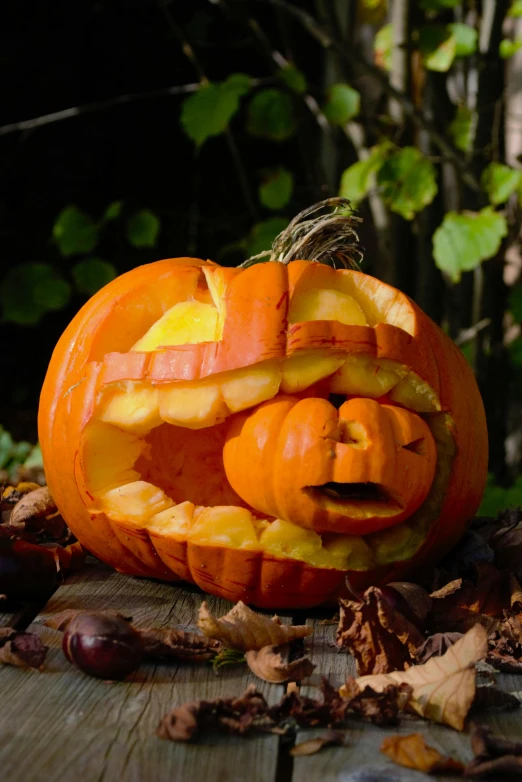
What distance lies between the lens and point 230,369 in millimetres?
1552

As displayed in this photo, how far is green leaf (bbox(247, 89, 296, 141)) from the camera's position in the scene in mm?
3648

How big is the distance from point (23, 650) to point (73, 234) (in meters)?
2.96

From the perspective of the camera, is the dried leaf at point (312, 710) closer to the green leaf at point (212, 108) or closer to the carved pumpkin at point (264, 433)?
the carved pumpkin at point (264, 433)

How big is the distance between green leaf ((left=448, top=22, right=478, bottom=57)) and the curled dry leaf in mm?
2668

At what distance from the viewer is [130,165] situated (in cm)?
450

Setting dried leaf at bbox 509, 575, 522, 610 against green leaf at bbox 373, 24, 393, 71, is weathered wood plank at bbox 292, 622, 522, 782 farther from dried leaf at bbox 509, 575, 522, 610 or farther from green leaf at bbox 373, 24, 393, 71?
green leaf at bbox 373, 24, 393, 71

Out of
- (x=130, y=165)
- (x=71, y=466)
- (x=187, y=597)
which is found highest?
(x=130, y=165)

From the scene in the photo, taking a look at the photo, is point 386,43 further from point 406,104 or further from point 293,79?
point 406,104

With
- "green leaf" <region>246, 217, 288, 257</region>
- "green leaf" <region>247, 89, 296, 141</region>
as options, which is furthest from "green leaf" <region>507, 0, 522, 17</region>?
"green leaf" <region>246, 217, 288, 257</region>

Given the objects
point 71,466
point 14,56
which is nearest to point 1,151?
point 14,56

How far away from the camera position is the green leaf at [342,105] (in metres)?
3.46

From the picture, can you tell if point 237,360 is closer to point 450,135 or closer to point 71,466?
point 71,466

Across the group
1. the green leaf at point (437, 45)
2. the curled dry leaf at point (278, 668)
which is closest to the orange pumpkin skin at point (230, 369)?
the curled dry leaf at point (278, 668)

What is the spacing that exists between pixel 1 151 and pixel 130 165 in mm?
624
